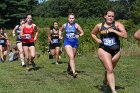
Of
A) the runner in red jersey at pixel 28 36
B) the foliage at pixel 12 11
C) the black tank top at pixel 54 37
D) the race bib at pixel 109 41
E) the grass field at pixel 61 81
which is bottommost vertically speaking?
the foliage at pixel 12 11

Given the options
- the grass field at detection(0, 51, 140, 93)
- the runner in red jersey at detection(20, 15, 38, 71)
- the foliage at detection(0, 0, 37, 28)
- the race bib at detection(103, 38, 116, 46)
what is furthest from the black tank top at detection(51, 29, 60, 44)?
the foliage at detection(0, 0, 37, 28)

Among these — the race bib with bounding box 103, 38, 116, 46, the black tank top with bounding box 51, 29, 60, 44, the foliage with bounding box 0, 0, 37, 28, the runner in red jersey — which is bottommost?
the foliage with bounding box 0, 0, 37, 28

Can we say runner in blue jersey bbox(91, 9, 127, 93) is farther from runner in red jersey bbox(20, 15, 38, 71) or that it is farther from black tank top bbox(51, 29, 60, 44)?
black tank top bbox(51, 29, 60, 44)

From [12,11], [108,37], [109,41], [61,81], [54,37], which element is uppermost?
[108,37]

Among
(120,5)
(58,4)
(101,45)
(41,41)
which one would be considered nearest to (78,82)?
(101,45)

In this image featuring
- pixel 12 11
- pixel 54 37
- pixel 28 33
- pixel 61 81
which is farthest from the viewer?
→ pixel 12 11

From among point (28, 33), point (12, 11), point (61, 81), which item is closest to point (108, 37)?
point (61, 81)

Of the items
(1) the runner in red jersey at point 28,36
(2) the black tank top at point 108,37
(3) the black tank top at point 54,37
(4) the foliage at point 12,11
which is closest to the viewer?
(2) the black tank top at point 108,37

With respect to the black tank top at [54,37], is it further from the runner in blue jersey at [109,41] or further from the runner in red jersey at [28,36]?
the runner in blue jersey at [109,41]

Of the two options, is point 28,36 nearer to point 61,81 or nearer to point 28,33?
point 28,33

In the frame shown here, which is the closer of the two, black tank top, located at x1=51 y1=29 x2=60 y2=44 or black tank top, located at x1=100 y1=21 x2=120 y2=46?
black tank top, located at x1=100 y1=21 x2=120 y2=46

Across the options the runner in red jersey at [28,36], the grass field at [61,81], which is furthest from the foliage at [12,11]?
the grass field at [61,81]

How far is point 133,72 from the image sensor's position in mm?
15023

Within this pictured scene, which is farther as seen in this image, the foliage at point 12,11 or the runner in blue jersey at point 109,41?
the foliage at point 12,11
